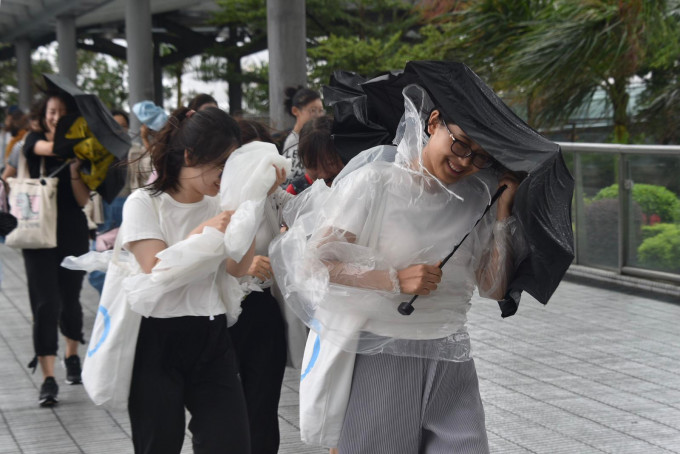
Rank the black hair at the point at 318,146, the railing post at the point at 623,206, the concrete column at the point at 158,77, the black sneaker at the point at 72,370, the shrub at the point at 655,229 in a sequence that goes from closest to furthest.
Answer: the black hair at the point at 318,146 → the black sneaker at the point at 72,370 → the shrub at the point at 655,229 → the railing post at the point at 623,206 → the concrete column at the point at 158,77

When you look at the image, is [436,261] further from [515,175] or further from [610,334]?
[610,334]

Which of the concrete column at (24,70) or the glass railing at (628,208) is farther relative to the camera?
the concrete column at (24,70)

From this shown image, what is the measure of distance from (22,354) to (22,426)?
1.84 m

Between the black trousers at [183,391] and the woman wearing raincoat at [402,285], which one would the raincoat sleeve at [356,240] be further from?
the black trousers at [183,391]

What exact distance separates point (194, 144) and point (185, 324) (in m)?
0.60

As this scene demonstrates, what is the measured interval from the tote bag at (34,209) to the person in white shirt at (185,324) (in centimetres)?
251

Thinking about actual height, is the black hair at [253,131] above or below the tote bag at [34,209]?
above

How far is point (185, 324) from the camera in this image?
3361 millimetres

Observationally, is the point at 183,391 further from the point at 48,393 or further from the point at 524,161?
the point at 48,393

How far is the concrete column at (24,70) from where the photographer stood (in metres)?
30.8

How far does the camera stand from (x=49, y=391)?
573 cm

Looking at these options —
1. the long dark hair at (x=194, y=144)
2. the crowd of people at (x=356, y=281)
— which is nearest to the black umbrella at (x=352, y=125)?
the crowd of people at (x=356, y=281)

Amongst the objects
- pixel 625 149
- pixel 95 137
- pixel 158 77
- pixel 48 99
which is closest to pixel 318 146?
pixel 95 137

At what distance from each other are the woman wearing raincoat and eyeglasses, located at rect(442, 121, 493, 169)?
0.01m
